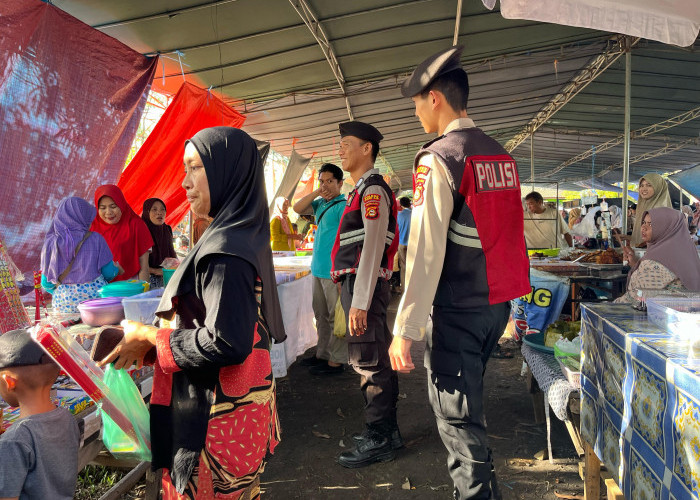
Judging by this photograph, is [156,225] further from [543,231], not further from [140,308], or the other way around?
[543,231]

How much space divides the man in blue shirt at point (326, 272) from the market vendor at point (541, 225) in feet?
13.9

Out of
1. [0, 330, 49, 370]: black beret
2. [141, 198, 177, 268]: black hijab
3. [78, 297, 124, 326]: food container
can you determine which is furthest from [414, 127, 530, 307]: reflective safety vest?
[141, 198, 177, 268]: black hijab

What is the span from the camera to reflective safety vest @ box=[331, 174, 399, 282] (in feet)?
9.77

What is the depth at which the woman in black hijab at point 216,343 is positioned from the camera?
1251mm

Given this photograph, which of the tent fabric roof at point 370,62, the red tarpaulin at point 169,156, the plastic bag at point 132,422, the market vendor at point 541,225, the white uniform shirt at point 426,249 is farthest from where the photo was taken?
the market vendor at point 541,225

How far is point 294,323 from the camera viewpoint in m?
4.51

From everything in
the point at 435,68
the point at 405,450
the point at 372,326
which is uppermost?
the point at 435,68

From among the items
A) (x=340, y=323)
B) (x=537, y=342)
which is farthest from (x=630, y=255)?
(x=340, y=323)

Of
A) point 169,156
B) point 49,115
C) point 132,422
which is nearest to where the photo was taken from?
point 132,422

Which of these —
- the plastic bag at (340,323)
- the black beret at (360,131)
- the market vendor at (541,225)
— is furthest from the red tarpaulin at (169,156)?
the market vendor at (541,225)

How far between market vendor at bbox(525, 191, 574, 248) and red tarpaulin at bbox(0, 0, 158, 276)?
6121 millimetres

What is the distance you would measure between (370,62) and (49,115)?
4855 mm

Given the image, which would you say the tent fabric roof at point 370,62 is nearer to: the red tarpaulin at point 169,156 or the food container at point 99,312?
the red tarpaulin at point 169,156

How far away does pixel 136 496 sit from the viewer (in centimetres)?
274
